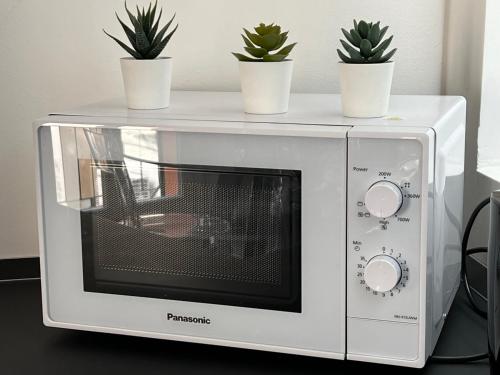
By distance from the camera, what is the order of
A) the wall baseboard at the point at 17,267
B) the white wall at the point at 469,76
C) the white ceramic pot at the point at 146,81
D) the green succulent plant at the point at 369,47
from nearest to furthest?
the green succulent plant at the point at 369,47 → the white ceramic pot at the point at 146,81 → the white wall at the point at 469,76 → the wall baseboard at the point at 17,267

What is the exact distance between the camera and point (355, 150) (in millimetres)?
1013

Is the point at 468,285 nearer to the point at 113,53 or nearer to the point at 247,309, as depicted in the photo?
the point at 247,309

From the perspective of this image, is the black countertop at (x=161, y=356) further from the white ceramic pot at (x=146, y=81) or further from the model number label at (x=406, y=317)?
the white ceramic pot at (x=146, y=81)

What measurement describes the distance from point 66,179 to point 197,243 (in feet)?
0.73

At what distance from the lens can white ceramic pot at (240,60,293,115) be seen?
1140 mm

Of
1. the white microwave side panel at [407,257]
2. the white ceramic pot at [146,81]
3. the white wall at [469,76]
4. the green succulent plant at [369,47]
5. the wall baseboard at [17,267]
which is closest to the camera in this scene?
the white microwave side panel at [407,257]

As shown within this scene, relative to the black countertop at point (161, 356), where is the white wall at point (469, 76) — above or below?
above

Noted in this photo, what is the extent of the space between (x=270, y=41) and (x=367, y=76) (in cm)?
16

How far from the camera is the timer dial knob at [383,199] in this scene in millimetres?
988

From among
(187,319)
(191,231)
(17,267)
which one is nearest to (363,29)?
(191,231)

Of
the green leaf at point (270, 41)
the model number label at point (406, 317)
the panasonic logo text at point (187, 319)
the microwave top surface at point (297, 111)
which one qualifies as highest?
the green leaf at point (270, 41)

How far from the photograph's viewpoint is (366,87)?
1.09 metres

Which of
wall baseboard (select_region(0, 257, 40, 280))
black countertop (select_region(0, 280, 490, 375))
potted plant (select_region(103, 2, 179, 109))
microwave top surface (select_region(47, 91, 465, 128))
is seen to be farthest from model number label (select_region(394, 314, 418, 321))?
wall baseboard (select_region(0, 257, 40, 280))

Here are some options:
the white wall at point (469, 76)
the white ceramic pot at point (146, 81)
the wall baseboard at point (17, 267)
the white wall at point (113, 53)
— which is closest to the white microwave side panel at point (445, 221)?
the white wall at point (469, 76)
